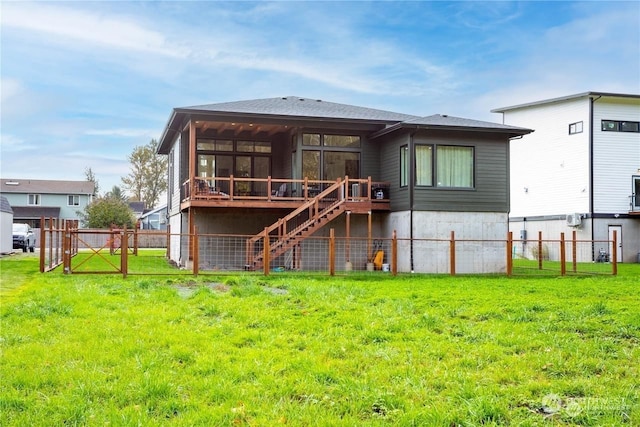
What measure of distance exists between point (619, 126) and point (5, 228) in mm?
28195

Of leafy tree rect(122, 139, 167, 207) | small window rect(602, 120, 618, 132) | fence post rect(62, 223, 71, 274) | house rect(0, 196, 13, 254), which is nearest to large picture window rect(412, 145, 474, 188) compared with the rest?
fence post rect(62, 223, 71, 274)

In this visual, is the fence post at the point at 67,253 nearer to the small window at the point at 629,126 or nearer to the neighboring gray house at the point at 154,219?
the small window at the point at 629,126

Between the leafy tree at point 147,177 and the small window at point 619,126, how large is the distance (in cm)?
4634

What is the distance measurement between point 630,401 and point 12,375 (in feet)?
17.9

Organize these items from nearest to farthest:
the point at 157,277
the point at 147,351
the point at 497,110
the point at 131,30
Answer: the point at 147,351, the point at 157,277, the point at 131,30, the point at 497,110

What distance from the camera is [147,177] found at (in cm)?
6544

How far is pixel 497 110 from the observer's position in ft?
111

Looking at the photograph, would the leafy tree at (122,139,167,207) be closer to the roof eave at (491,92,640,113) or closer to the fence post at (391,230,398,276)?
the roof eave at (491,92,640,113)

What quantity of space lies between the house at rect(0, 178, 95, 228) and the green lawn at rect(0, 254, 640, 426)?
4732 centimetres

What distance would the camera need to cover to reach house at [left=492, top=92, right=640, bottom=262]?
28.3m

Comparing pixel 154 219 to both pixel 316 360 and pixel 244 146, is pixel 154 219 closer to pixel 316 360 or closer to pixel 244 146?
pixel 244 146

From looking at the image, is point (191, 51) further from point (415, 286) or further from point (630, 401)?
point (630, 401)

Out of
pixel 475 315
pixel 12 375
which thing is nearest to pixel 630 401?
pixel 475 315

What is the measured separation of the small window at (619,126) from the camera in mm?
28581
